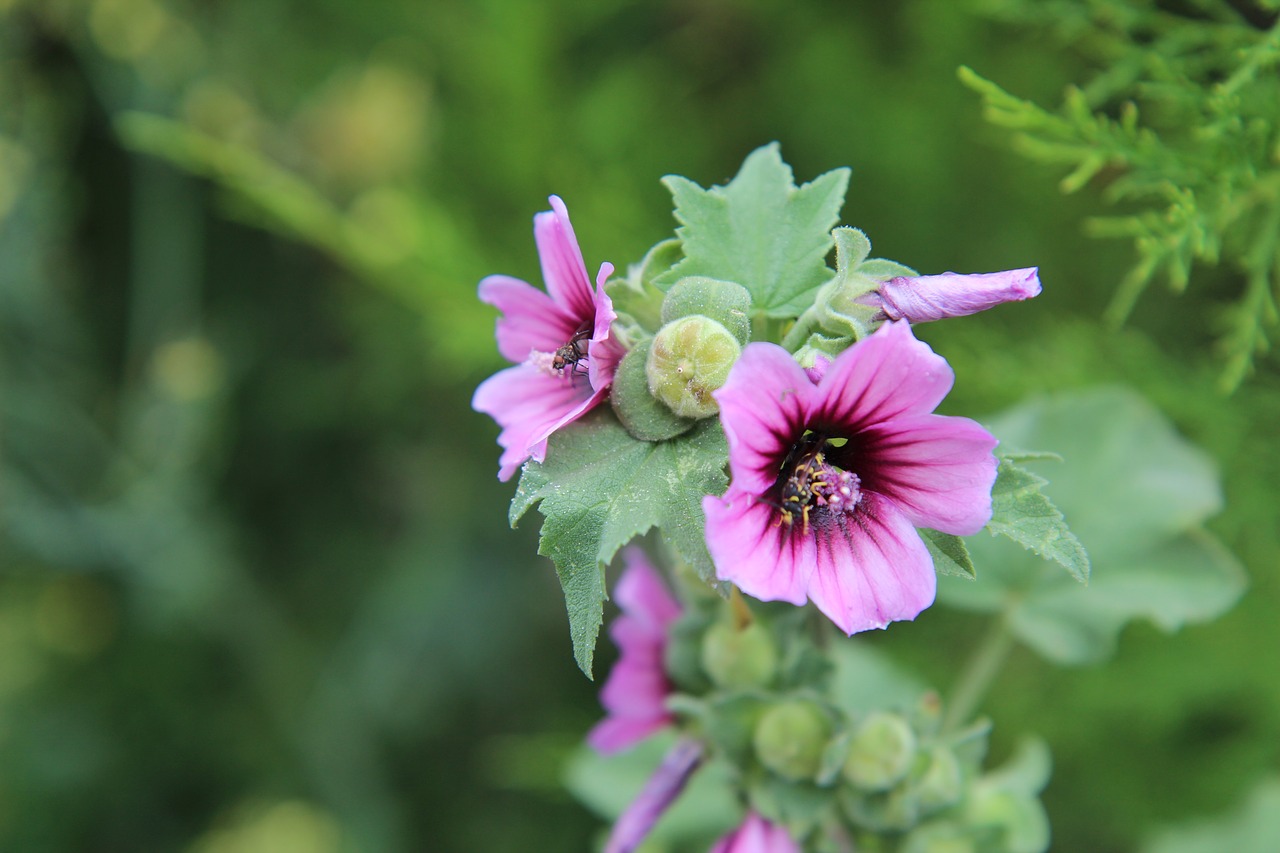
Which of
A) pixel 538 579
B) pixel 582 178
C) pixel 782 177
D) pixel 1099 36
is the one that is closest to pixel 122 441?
pixel 538 579

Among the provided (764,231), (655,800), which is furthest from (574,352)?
(655,800)

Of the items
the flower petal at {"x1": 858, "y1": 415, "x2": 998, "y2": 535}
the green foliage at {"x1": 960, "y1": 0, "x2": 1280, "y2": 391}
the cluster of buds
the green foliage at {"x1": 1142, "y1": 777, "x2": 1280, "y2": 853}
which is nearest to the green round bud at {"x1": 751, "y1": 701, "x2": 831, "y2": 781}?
the cluster of buds

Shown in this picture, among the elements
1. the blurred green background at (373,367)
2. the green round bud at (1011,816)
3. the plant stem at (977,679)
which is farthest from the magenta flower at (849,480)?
the blurred green background at (373,367)

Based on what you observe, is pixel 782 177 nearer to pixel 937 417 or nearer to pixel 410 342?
pixel 937 417

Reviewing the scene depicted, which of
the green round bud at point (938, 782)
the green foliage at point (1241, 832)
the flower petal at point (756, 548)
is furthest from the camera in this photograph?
the green foliage at point (1241, 832)

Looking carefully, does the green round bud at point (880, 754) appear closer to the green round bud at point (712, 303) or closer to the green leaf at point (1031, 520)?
the green leaf at point (1031, 520)

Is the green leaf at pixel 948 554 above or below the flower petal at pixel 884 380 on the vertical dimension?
below
